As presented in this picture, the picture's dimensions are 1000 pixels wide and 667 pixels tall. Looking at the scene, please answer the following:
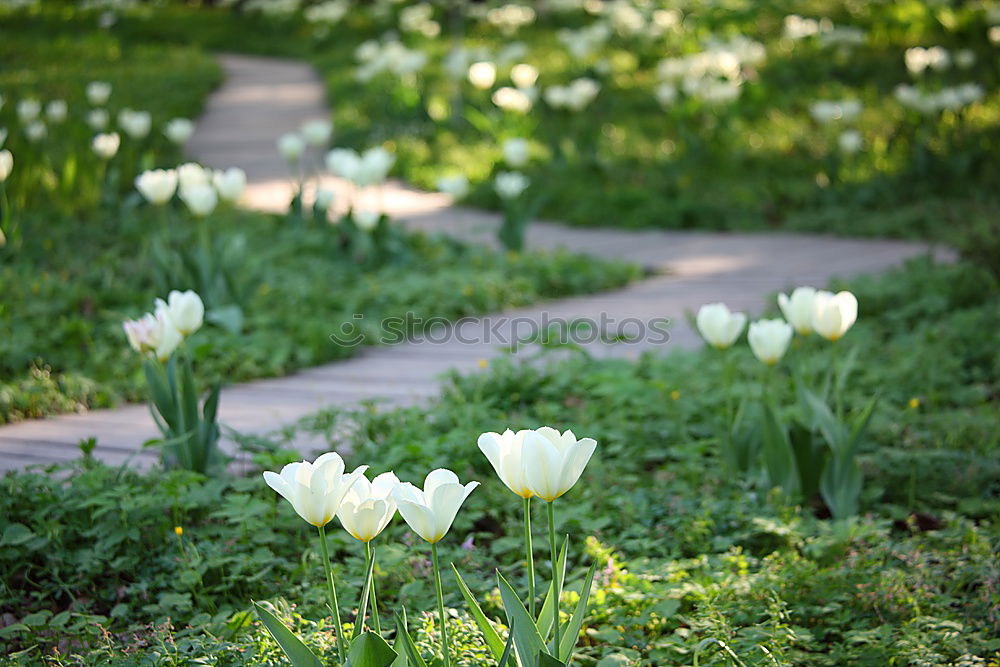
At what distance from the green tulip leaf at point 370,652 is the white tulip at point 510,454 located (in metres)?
0.31

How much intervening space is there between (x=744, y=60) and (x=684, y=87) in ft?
3.24

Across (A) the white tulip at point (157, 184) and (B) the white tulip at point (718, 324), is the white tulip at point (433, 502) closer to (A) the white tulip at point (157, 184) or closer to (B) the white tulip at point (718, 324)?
(B) the white tulip at point (718, 324)

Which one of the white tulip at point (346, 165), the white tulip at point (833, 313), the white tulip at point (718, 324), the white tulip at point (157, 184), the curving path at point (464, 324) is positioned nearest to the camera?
the white tulip at point (833, 313)

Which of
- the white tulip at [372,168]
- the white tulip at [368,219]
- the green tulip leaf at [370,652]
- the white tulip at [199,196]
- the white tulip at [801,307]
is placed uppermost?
the white tulip at [801,307]

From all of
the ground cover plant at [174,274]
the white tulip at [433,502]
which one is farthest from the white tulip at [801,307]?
the ground cover plant at [174,274]

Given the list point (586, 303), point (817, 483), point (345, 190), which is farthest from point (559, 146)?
point (817, 483)

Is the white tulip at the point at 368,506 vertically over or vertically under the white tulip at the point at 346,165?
over

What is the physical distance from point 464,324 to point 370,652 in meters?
3.47

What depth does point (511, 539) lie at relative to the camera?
2637 mm

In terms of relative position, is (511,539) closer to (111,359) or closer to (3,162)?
(111,359)

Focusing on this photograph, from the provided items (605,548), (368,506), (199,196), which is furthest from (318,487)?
(199,196)

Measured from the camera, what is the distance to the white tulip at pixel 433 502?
1.59 metres

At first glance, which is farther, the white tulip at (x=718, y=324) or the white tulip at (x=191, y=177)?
the white tulip at (x=191, y=177)

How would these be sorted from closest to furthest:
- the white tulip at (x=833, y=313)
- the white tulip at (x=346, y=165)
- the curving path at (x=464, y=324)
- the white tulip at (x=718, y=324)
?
the white tulip at (x=833, y=313)
the white tulip at (x=718, y=324)
the curving path at (x=464, y=324)
the white tulip at (x=346, y=165)
